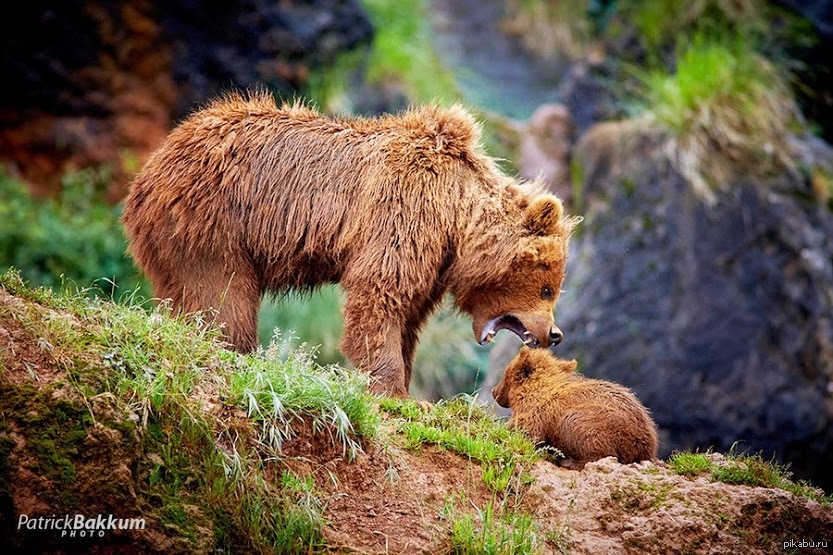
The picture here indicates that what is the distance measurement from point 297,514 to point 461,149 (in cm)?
346

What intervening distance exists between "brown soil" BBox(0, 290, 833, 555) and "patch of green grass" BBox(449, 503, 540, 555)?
8 centimetres

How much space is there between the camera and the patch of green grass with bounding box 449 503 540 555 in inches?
199

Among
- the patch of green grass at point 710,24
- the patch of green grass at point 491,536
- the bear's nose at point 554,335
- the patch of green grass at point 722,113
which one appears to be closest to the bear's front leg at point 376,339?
the bear's nose at point 554,335

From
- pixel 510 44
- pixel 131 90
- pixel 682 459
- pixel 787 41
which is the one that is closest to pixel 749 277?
pixel 787 41

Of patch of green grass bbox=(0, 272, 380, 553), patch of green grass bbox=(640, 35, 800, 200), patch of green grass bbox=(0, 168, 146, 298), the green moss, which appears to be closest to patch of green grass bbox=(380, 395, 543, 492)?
patch of green grass bbox=(0, 272, 380, 553)

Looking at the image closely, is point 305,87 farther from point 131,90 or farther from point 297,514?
point 297,514

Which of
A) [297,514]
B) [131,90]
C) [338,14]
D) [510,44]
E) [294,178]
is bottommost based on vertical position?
[297,514]

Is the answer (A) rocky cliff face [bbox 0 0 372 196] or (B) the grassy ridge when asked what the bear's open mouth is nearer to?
(B) the grassy ridge

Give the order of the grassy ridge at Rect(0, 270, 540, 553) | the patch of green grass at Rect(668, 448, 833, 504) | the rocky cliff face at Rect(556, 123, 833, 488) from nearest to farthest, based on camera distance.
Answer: the grassy ridge at Rect(0, 270, 540, 553) → the patch of green grass at Rect(668, 448, 833, 504) → the rocky cliff face at Rect(556, 123, 833, 488)

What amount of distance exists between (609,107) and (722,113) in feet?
6.59

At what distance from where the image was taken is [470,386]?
1491cm

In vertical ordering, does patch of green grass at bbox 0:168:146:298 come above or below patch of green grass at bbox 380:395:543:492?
above

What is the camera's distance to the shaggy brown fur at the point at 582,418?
21.0ft

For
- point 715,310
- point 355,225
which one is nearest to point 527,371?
point 355,225
